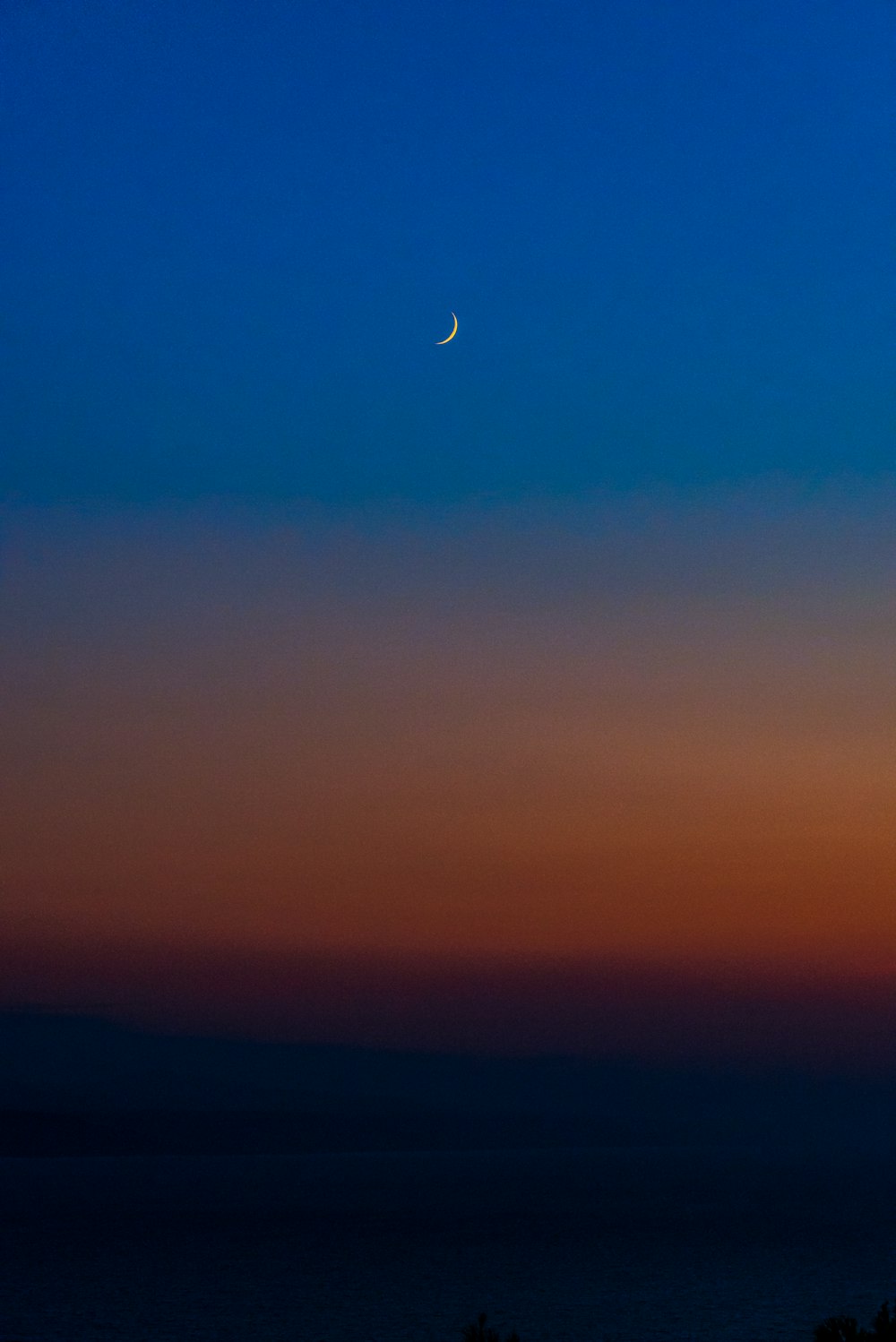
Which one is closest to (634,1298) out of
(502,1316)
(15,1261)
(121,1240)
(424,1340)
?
(502,1316)

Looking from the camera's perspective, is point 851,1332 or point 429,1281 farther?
point 429,1281

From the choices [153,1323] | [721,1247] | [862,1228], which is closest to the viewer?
[153,1323]

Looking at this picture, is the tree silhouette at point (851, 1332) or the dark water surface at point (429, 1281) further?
the dark water surface at point (429, 1281)

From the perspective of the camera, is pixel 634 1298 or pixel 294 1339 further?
pixel 634 1298

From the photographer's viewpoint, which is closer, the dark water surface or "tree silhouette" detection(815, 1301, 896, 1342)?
"tree silhouette" detection(815, 1301, 896, 1342)

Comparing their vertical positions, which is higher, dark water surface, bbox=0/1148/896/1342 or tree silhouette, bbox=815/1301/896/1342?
tree silhouette, bbox=815/1301/896/1342

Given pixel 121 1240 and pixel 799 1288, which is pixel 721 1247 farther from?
pixel 121 1240

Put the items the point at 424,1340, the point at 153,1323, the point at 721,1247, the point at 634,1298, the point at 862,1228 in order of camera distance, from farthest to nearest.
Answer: the point at 862,1228
the point at 721,1247
the point at 634,1298
the point at 153,1323
the point at 424,1340

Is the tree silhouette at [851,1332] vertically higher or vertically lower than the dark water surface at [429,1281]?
higher

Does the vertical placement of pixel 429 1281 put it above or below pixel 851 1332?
below

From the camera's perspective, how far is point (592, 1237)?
172 meters

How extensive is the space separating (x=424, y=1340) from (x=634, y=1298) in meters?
25.4

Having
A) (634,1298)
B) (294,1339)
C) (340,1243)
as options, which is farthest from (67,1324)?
(340,1243)

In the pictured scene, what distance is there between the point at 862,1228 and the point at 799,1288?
81.2m
